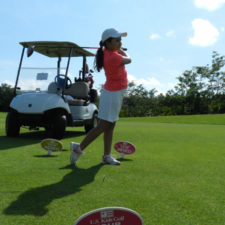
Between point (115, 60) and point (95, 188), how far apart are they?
5.05 ft

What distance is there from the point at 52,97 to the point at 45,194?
400 centimetres

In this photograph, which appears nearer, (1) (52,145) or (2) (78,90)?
(1) (52,145)

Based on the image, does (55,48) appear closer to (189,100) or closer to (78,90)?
(78,90)

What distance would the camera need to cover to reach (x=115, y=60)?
11.0ft

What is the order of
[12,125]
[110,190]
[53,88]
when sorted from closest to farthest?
[110,190], [12,125], [53,88]

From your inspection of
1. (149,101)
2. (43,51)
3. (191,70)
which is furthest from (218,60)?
(43,51)

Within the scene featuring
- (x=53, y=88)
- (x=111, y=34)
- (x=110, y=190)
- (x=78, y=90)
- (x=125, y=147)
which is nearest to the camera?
(x=110, y=190)

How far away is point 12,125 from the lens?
6.32m

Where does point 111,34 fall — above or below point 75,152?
above

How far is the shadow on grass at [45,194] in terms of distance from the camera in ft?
6.18

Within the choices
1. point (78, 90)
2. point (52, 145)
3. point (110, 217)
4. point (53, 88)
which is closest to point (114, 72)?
point (52, 145)

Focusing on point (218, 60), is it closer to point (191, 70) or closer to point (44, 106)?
point (191, 70)

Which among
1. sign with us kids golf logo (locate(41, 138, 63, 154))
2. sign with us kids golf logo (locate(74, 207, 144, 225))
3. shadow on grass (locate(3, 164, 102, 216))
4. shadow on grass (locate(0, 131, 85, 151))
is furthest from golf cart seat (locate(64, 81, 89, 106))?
sign with us kids golf logo (locate(74, 207, 144, 225))

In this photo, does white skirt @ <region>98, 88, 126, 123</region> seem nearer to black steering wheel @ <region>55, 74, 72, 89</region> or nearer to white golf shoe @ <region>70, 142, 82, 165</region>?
white golf shoe @ <region>70, 142, 82, 165</region>
